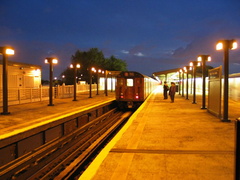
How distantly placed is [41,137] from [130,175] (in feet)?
19.5

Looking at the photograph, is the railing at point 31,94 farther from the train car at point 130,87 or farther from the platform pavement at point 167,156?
the platform pavement at point 167,156

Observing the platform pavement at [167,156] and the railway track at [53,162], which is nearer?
the platform pavement at [167,156]

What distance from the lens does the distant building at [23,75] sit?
713 inches

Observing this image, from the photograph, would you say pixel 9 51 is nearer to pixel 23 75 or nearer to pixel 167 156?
pixel 23 75

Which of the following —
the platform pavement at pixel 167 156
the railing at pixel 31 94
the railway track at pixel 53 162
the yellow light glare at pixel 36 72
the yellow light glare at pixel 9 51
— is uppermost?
the yellow light glare at pixel 9 51

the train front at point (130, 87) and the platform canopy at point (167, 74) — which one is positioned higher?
the platform canopy at point (167, 74)

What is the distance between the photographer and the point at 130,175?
4.33m

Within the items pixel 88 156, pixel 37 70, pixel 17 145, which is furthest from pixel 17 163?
pixel 37 70

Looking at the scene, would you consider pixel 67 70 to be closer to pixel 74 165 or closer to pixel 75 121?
pixel 75 121

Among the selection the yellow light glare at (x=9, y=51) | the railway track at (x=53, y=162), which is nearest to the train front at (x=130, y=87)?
the railway track at (x=53, y=162)

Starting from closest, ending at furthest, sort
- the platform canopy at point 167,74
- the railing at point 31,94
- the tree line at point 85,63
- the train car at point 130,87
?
1. the railing at point 31,94
2. the train car at point 130,87
3. the platform canopy at point 167,74
4. the tree line at point 85,63

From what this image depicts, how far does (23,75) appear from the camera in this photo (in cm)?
1953

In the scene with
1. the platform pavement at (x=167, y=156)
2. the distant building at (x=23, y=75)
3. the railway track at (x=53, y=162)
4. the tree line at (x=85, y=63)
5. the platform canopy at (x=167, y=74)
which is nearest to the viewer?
the platform pavement at (x=167, y=156)

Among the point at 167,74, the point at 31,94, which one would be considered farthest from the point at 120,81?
the point at 167,74
